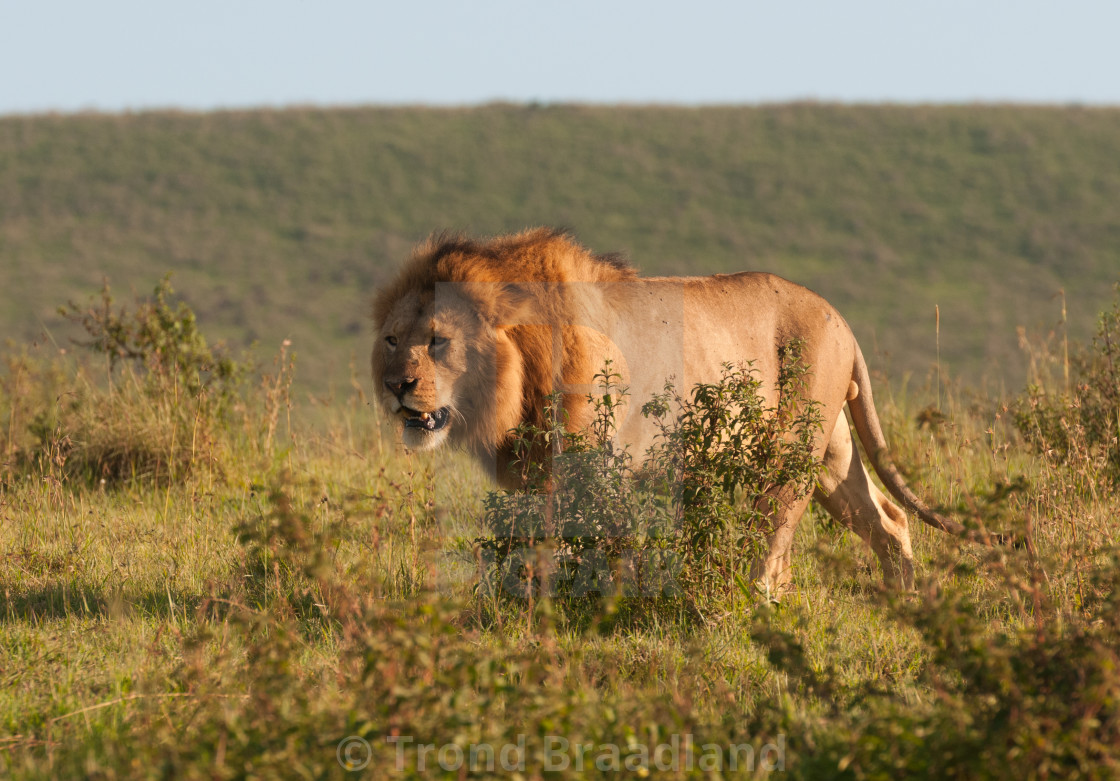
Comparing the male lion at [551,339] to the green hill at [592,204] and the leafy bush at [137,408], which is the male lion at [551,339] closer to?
the leafy bush at [137,408]

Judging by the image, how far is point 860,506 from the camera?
5855mm

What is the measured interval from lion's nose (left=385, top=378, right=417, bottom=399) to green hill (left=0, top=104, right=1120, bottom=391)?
62.1 ft

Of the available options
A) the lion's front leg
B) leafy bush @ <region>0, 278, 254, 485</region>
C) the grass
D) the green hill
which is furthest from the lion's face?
the green hill

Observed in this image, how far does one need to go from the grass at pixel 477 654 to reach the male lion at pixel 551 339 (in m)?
0.57

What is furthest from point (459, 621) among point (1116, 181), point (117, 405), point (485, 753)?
point (1116, 181)

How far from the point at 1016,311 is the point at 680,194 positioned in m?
13.6

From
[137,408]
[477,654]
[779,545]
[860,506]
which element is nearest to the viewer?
[477,654]

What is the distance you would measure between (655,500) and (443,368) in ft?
3.82

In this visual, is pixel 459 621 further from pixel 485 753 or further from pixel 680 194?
pixel 680 194

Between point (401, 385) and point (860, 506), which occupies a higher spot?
point (401, 385)

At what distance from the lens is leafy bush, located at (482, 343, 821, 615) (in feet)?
15.2

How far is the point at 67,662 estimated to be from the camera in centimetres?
411

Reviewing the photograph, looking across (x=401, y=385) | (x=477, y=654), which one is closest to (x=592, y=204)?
(x=401, y=385)

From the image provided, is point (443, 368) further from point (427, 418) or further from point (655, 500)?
point (655, 500)
